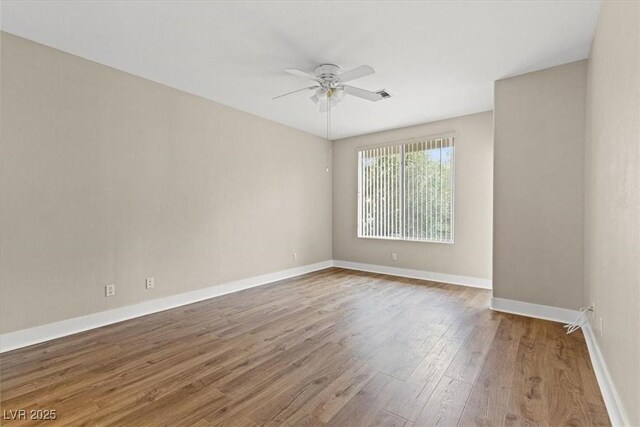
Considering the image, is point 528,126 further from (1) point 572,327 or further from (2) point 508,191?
(1) point 572,327

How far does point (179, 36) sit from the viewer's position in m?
2.66

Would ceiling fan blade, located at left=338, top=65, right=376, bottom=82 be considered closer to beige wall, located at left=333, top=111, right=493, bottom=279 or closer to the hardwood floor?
the hardwood floor

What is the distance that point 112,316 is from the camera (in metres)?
3.21

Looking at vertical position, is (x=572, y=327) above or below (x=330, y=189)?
below

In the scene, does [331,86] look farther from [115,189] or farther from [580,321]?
[580,321]

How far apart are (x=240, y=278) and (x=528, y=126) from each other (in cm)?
428

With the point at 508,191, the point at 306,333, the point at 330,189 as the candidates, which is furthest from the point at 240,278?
the point at 508,191

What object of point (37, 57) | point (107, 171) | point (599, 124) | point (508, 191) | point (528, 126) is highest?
point (37, 57)

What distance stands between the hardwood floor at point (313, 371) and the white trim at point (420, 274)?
46.8 inches

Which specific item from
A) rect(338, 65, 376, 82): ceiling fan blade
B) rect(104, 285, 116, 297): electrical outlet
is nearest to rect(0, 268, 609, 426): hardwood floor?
rect(104, 285, 116, 297): electrical outlet

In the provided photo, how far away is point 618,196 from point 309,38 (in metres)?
2.56

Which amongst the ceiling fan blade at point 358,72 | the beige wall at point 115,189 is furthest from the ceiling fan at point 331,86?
the beige wall at point 115,189

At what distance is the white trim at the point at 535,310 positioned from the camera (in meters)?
3.11

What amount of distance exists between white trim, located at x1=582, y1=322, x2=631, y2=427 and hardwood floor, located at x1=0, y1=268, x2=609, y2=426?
0.16 feet
